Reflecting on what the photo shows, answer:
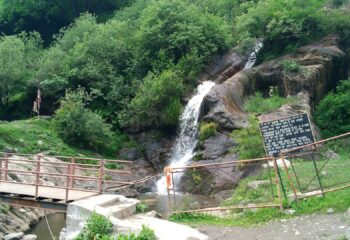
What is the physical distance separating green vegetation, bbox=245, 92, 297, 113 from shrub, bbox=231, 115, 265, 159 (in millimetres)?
4188

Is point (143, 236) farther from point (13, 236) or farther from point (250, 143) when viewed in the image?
point (250, 143)

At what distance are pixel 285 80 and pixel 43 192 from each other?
1954 centimetres

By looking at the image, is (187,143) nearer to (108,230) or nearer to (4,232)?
(4,232)

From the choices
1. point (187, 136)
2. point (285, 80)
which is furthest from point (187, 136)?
point (285, 80)

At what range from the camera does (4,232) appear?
19000mm

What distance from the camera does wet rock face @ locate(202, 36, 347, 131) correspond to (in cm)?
2823

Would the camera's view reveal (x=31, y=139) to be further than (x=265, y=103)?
No

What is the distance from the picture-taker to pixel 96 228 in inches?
473

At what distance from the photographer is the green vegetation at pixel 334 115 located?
29359 millimetres

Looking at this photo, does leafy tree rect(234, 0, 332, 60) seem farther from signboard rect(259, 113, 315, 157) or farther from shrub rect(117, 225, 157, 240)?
shrub rect(117, 225, 157, 240)

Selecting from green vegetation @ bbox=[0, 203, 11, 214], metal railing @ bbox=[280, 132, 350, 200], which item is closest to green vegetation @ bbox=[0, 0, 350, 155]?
metal railing @ bbox=[280, 132, 350, 200]

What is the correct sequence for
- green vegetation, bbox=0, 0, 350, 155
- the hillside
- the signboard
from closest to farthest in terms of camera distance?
the signboard, the hillside, green vegetation, bbox=0, 0, 350, 155

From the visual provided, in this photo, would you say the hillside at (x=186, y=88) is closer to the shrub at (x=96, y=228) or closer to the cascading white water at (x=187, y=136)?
the cascading white water at (x=187, y=136)

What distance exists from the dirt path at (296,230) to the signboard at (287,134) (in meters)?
2.26
